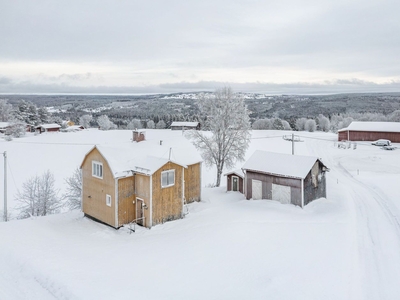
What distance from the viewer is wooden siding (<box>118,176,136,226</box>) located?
70.3 feet

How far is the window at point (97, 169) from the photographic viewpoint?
73.6 ft

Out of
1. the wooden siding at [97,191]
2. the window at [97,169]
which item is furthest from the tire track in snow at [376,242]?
the window at [97,169]

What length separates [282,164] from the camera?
24.8 m

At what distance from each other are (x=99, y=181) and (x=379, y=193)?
874 inches

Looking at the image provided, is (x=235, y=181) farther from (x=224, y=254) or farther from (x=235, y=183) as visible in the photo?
(x=224, y=254)

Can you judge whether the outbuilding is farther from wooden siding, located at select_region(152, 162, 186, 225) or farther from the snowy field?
wooden siding, located at select_region(152, 162, 186, 225)

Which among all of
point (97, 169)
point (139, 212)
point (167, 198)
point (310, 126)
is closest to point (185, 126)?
point (310, 126)

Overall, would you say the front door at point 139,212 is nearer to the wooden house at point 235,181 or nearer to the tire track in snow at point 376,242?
the wooden house at point 235,181

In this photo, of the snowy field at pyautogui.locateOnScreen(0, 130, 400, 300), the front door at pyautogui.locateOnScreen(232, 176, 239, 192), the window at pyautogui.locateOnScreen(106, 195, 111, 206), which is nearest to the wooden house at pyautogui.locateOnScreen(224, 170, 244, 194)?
the front door at pyautogui.locateOnScreen(232, 176, 239, 192)

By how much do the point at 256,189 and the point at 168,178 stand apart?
7.58m

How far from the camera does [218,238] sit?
58.1 feet

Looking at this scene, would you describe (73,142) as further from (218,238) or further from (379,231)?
(379,231)

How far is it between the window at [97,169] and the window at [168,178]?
14.1ft

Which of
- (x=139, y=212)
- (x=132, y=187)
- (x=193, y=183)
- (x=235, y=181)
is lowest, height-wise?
(x=139, y=212)
